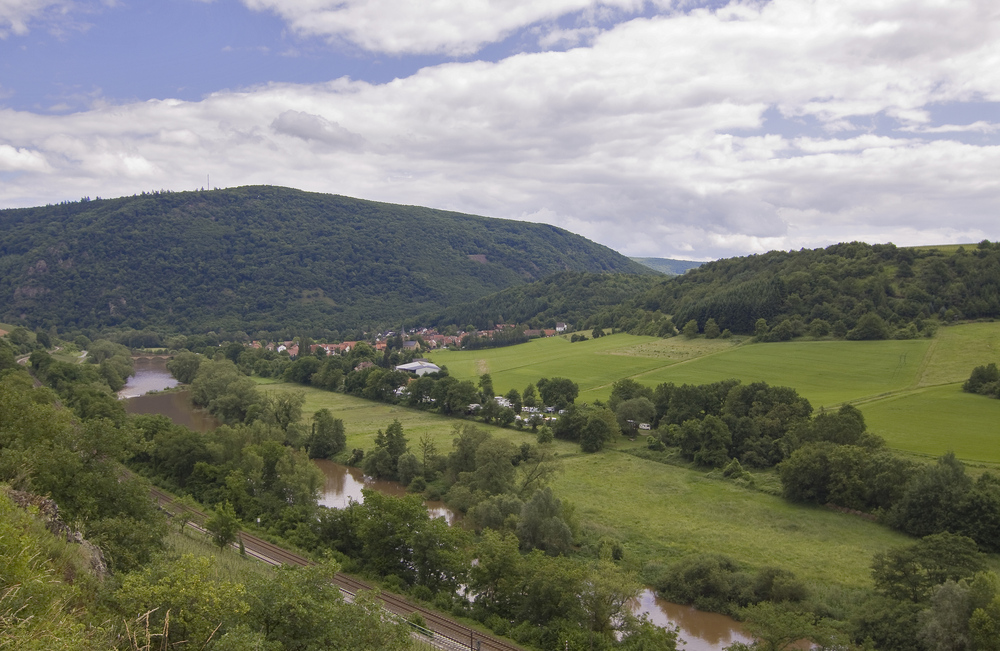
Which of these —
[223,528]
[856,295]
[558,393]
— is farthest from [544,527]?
[856,295]

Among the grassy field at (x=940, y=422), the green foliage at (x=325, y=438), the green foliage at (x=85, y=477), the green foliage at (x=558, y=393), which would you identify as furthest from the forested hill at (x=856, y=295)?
the green foliage at (x=85, y=477)

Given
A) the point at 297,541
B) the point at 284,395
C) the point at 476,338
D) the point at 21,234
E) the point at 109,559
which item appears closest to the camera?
the point at 109,559

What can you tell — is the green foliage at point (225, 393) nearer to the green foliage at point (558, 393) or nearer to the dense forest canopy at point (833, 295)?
the green foliage at point (558, 393)

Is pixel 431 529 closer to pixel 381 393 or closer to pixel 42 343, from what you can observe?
pixel 381 393

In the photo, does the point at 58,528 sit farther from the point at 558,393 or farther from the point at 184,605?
the point at 558,393

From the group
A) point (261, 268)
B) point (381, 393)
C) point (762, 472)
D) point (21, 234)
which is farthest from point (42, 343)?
point (762, 472)

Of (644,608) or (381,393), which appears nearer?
(644,608)
